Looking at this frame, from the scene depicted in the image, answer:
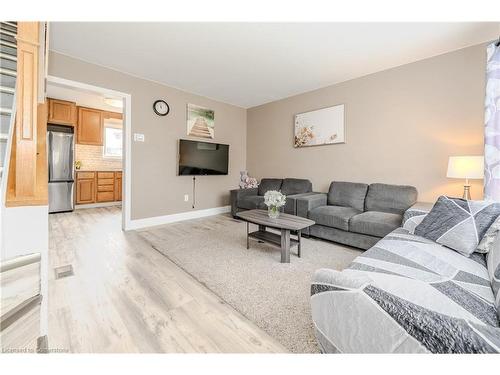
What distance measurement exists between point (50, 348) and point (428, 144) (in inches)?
159

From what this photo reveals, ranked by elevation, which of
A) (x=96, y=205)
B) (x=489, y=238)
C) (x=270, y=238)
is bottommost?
(x=270, y=238)

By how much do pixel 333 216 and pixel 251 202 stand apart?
158 cm

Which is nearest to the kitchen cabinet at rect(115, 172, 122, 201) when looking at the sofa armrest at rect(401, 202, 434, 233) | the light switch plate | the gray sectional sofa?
the light switch plate

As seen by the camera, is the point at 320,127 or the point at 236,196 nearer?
the point at 320,127

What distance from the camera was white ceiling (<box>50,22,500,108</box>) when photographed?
2.22 m

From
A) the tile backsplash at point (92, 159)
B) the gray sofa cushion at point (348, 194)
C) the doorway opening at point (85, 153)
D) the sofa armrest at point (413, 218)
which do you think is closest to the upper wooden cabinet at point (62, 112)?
the doorway opening at point (85, 153)

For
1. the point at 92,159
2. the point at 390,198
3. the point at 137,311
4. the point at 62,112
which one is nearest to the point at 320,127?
the point at 390,198

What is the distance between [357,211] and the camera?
3016 millimetres

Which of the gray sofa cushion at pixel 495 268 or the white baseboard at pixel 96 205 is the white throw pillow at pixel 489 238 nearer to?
the gray sofa cushion at pixel 495 268

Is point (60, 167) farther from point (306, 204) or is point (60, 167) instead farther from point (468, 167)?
point (468, 167)

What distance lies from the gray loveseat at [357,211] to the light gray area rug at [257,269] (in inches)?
7.0

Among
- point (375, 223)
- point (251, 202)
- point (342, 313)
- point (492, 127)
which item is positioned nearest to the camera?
point (342, 313)
